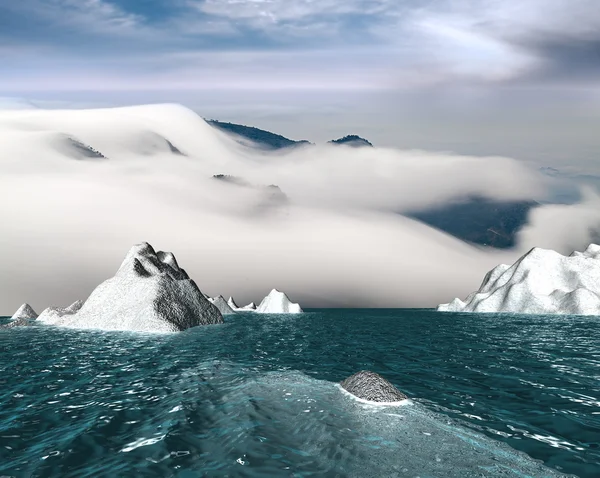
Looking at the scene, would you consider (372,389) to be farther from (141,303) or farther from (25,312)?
(25,312)

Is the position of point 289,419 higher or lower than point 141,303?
lower

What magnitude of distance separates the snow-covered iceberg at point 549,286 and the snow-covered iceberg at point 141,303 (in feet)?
261

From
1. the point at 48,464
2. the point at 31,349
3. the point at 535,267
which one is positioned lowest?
the point at 31,349

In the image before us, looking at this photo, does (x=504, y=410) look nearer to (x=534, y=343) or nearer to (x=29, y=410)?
(x=29, y=410)

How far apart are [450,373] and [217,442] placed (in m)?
12.6

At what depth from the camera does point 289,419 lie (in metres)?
11.5

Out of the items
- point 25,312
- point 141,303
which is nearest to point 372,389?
point 141,303

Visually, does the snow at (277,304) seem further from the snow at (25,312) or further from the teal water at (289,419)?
the teal water at (289,419)

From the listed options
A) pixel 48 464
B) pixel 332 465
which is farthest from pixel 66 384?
pixel 332 465

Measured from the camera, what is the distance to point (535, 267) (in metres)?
101

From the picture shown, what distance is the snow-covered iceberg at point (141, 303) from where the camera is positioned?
129 feet

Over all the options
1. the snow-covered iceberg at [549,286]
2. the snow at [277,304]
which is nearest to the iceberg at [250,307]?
the snow at [277,304]

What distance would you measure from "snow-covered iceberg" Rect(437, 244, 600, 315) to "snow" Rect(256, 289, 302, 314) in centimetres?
5380

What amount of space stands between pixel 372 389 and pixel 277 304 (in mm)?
110868
